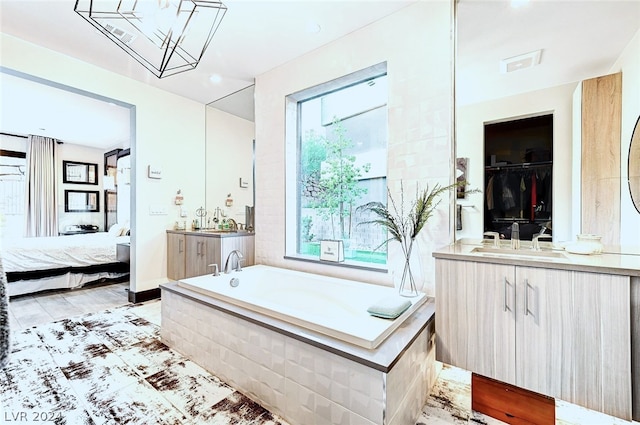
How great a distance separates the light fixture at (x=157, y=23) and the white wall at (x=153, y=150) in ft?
2.29

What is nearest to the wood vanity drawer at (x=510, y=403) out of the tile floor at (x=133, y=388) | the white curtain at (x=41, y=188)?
the tile floor at (x=133, y=388)

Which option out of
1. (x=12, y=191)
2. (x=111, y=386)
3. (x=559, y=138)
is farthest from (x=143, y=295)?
(x=12, y=191)

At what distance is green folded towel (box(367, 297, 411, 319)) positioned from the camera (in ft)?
5.43

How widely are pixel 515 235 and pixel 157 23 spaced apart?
2470 millimetres

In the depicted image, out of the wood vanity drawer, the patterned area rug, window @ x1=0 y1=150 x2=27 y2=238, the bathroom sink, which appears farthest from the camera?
window @ x1=0 y1=150 x2=27 y2=238

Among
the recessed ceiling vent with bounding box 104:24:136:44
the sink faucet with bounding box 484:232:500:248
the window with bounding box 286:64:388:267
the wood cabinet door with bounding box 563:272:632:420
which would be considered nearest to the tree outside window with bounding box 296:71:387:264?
the window with bounding box 286:64:388:267

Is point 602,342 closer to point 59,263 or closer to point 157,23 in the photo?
point 157,23

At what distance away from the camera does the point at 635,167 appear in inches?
60.2

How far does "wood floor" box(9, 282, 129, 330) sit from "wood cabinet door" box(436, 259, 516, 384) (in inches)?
143

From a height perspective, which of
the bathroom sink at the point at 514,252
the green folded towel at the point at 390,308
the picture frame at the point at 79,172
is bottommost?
the green folded towel at the point at 390,308

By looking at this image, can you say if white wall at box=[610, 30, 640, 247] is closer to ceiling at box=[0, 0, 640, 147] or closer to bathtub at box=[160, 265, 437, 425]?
ceiling at box=[0, 0, 640, 147]

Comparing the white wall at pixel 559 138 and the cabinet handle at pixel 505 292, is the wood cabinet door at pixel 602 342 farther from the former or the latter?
the white wall at pixel 559 138

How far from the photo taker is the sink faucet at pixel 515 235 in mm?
1852

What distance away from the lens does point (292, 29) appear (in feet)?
8.34
